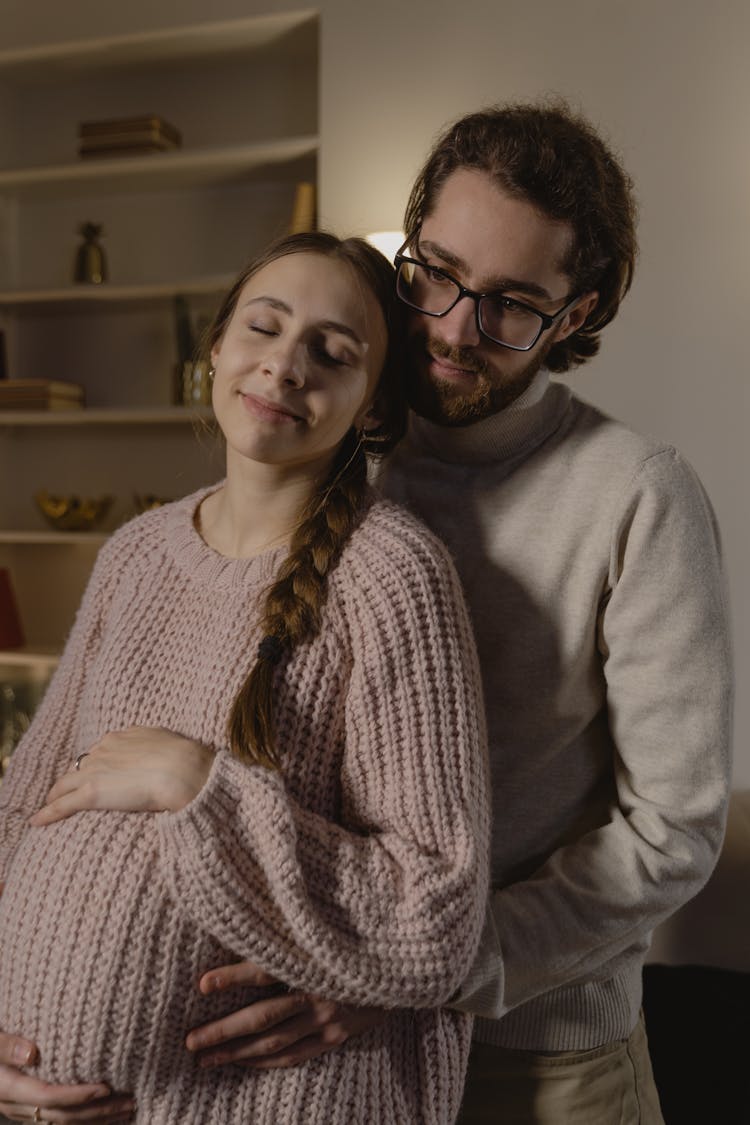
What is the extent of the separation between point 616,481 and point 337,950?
0.58 metres

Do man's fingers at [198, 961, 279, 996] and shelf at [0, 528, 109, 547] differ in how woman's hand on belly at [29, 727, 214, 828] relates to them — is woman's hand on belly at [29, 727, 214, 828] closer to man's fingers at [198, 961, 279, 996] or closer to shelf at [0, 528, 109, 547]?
man's fingers at [198, 961, 279, 996]

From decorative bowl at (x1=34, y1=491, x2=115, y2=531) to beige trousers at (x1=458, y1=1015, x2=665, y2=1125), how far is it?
8.22ft

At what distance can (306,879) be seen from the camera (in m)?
0.90

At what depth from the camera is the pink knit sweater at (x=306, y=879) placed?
0.89 meters

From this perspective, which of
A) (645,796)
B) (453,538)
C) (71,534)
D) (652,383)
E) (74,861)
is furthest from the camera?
(71,534)

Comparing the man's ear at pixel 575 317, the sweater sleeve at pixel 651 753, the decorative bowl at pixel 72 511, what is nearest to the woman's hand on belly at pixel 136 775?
the sweater sleeve at pixel 651 753

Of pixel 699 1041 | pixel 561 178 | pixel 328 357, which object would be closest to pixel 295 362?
pixel 328 357

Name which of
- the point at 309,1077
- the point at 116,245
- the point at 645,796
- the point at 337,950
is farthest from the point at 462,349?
the point at 116,245

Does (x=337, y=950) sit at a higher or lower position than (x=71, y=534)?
higher

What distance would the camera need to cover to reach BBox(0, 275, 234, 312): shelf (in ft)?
10.1

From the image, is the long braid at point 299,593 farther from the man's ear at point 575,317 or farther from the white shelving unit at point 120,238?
the white shelving unit at point 120,238

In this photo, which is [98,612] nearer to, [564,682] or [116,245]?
[564,682]

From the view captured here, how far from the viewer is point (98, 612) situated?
124 centimetres

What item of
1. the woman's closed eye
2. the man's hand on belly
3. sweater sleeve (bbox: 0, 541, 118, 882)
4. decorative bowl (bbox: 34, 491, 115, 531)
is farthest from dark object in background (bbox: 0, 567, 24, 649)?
the man's hand on belly
